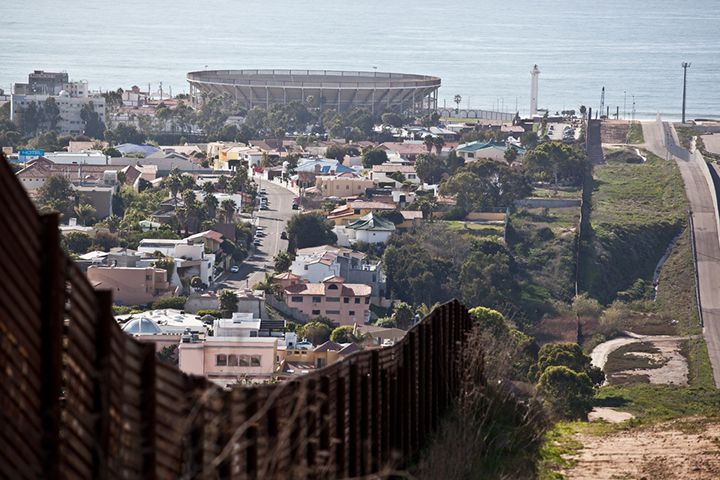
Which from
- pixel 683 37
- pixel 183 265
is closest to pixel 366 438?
pixel 183 265

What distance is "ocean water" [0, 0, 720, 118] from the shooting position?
86.1 metres

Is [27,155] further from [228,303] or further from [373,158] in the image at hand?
[228,303]

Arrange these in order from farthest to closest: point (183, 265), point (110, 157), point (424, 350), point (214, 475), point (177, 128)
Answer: point (177, 128)
point (110, 157)
point (183, 265)
point (424, 350)
point (214, 475)

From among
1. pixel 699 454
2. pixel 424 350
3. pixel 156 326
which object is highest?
pixel 424 350

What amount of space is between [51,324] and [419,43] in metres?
114

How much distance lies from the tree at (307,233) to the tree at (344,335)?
876 centimetres

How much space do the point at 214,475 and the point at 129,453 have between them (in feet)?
1.36

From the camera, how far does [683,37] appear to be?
125 meters

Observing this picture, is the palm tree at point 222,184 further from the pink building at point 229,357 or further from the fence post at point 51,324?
the fence post at point 51,324

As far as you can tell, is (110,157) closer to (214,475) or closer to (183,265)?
(183,265)

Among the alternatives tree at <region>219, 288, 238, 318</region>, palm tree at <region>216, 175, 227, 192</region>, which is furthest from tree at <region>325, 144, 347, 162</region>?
tree at <region>219, 288, 238, 318</region>

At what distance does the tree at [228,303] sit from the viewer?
76.7ft

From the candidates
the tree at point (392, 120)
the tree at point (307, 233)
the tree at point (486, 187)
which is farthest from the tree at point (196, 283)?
the tree at point (392, 120)

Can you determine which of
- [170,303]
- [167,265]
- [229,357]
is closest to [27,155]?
[167,265]
